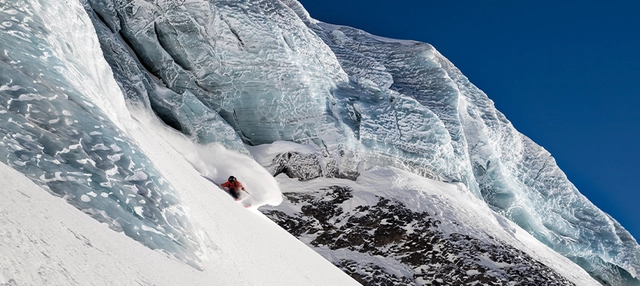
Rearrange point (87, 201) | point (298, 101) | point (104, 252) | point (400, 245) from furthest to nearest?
point (298, 101) → point (400, 245) → point (87, 201) → point (104, 252)

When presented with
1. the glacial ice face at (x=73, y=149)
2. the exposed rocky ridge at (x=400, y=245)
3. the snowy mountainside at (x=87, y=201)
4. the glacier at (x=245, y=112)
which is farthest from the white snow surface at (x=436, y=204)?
the glacial ice face at (x=73, y=149)

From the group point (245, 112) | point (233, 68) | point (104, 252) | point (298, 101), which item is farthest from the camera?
point (298, 101)

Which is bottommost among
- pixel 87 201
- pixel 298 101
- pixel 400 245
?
pixel 87 201

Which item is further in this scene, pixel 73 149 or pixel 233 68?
pixel 233 68

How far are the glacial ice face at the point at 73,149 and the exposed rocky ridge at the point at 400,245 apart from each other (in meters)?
12.4

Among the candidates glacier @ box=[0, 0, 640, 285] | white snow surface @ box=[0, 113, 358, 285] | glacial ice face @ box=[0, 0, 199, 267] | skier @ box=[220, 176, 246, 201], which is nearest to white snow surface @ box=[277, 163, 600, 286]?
glacier @ box=[0, 0, 640, 285]

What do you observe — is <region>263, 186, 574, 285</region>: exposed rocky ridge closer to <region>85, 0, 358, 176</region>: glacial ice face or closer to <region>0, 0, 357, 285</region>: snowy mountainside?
<region>85, 0, 358, 176</region>: glacial ice face

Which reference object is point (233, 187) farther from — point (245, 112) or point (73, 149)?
point (73, 149)

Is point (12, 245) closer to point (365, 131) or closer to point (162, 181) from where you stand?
point (162, 181)

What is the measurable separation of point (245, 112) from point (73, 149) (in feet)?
54.0

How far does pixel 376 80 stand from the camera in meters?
29.7

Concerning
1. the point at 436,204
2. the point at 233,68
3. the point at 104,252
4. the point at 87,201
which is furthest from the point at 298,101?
the point at 104,252

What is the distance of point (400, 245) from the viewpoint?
20391 mm

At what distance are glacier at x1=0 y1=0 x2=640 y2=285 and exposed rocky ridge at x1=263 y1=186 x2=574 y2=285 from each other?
4.44 ft
